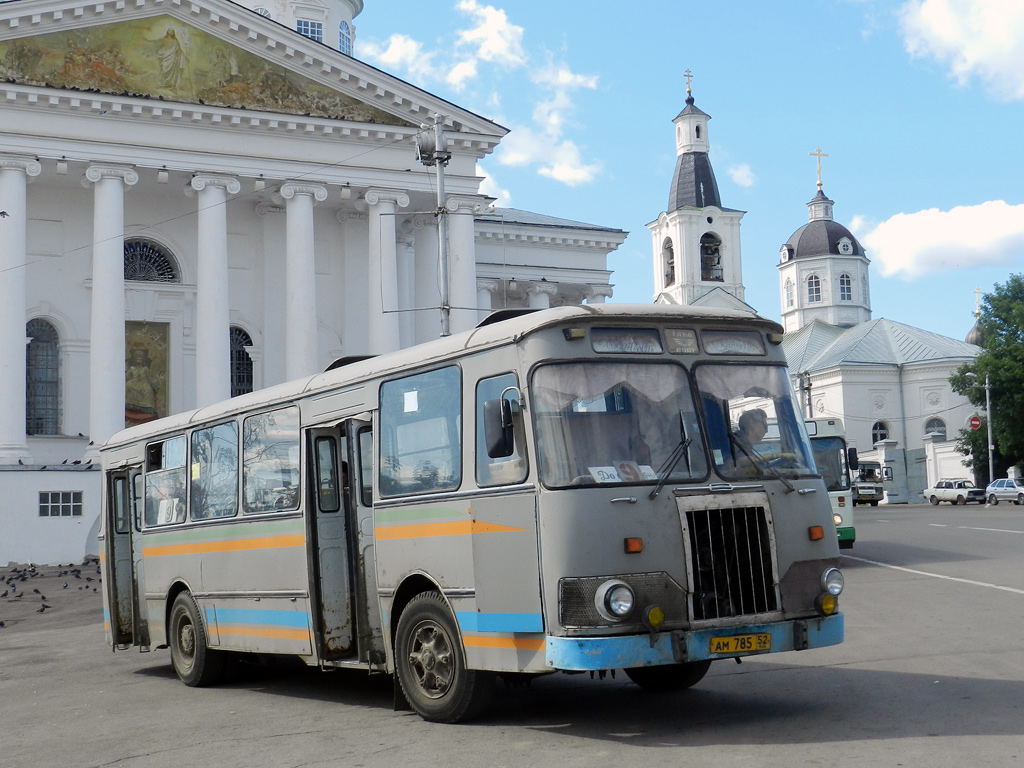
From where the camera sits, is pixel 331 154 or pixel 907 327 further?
pixel 907 327

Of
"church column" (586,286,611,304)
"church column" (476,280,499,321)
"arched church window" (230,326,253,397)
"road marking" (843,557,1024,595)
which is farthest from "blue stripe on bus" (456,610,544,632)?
"church column" (586,286,611,304)

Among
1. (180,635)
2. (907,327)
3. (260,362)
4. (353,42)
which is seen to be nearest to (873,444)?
(907,327)

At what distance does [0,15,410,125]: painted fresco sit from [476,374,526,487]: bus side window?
86.3ft

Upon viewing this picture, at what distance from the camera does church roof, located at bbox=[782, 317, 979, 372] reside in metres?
88.8

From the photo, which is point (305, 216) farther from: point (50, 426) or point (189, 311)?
point (50, 426)

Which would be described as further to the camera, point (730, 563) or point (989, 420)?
point (989, 420)

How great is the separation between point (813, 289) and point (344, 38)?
71179 millimetres

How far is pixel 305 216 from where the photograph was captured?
3425cm

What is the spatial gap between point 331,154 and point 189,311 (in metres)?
5.92

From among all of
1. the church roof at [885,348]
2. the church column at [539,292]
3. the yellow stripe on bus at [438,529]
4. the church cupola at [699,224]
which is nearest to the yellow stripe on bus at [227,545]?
the yellow stripe on bus at [438,529]

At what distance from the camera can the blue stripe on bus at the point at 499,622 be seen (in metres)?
7.68

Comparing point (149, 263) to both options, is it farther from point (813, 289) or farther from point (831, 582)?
point (813, 289)

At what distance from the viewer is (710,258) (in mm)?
96938

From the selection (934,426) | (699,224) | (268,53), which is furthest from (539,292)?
(699,224)
